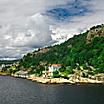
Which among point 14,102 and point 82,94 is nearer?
point 14,102

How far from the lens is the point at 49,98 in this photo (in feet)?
598

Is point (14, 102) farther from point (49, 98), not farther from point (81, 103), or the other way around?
point (81, 103)

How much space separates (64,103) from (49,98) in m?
21.2

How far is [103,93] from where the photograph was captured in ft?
637

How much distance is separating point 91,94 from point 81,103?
107ft

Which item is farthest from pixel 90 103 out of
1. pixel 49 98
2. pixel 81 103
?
pixel 49 98

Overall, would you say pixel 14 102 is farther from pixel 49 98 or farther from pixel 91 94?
pixel 91 94

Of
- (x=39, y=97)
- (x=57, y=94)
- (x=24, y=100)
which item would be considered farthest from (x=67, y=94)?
(x=24, y=100)

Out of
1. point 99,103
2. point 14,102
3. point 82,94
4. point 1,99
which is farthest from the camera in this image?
point 82,94

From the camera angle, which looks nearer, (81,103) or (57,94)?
(81,103)

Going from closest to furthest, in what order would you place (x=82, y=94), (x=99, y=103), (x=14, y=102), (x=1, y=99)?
(x=99, y=103), (x=14, y=102), (x=1, y=99), (x=82, y=94)

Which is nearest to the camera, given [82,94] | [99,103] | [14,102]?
[99,103]

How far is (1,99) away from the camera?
18125cm

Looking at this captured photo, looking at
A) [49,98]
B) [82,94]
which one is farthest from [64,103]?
[82,94]
